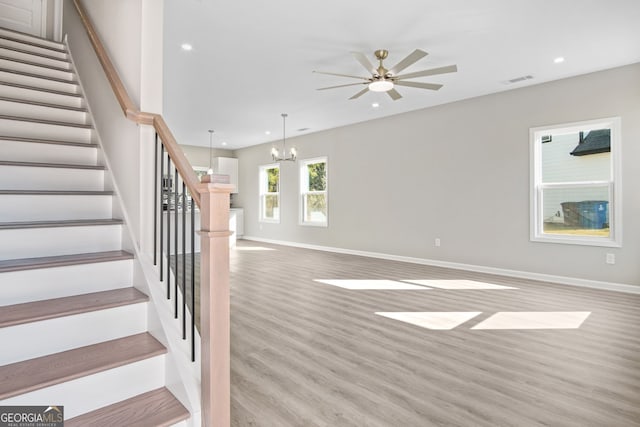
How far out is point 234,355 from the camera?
243cm

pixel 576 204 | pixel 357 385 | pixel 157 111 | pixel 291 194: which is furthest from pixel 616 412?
pixel 291 194

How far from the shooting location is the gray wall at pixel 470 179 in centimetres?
429

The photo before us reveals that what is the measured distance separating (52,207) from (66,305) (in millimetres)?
878

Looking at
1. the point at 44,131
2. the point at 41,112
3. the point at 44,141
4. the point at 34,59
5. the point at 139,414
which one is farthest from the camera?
the point at 34,59

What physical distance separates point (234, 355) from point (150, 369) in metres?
0.94

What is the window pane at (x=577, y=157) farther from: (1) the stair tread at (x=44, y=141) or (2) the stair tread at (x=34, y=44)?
(2) the stair tread at (x=34, y=44)

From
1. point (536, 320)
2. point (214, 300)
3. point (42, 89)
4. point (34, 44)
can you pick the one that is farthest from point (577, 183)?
point (34, 44)

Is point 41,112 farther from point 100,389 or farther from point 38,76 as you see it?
point 100,389

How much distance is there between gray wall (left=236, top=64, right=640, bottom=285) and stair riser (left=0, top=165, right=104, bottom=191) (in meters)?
5.10

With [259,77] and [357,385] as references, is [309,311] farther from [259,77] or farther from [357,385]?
[259,77]

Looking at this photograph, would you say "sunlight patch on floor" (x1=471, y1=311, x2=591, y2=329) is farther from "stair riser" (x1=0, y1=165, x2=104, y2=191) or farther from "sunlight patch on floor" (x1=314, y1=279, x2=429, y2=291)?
"stair riser" (x1=0, y1=165, x2=104, y2=191)

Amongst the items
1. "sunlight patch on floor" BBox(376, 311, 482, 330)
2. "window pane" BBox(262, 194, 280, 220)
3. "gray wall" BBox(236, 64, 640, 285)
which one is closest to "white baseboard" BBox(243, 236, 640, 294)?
"gray wall" BBox(236, 64, 640, 285)

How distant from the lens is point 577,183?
15.2 ft

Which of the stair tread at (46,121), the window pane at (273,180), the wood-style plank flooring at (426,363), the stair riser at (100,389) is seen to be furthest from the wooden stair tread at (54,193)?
the window pane at (273,180)
